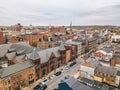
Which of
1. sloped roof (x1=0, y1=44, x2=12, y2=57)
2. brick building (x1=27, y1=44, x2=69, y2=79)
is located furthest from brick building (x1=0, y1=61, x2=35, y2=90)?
sloped roof (x1=0, y1=44, x2=12, y2=57)

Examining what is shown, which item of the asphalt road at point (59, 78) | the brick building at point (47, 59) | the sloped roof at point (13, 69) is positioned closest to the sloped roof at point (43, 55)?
the brick building at point (47, 59)

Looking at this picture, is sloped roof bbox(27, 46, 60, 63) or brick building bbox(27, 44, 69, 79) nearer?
sloped roof bbox(27, 46, 60, 63)

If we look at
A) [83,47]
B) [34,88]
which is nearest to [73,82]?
[34,88]

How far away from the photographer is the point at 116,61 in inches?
2264

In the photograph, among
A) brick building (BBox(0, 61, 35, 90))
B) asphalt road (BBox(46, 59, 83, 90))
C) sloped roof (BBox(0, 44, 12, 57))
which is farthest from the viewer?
sloped roof (BBox(0, 44, 12, 57))

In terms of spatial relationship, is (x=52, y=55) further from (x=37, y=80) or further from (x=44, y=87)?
(x=44, y=87)

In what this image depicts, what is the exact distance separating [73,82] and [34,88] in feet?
53.5

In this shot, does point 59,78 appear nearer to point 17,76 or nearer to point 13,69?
point 17,76

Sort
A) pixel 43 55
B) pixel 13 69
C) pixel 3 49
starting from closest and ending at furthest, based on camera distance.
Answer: pixel 13 69
pixel 43 55
pixel 3 49

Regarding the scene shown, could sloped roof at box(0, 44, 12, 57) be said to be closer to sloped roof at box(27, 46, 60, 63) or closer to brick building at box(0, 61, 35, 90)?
sloped roof at box(27, 46, 60, 63)

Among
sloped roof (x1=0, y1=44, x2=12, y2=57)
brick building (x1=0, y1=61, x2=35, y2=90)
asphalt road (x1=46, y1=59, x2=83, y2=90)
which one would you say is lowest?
asphalt road (x1=46, y1=59, x2=83, y2=90)

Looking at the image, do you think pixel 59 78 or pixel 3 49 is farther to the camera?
pixel 3 49

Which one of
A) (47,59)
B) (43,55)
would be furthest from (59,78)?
(43,55)

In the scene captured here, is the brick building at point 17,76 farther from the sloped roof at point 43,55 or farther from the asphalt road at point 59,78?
the asphalt road at point 59,78
